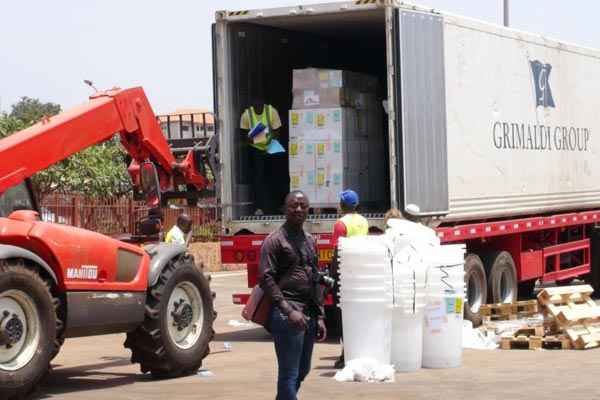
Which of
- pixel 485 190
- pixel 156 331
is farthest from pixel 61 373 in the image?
pixel 485 190

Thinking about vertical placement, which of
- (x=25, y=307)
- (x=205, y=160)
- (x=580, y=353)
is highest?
(x=205, y=160)

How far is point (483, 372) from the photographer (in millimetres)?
13438

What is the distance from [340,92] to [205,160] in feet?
6.45

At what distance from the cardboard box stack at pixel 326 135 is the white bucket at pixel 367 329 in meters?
4.16

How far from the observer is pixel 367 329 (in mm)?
12969

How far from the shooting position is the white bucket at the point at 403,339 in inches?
529

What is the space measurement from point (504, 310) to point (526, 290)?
492 cm

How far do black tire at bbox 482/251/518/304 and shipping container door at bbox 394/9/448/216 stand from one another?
229 cm

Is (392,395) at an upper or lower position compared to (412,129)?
lower

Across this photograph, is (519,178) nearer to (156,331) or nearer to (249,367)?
(249,367)

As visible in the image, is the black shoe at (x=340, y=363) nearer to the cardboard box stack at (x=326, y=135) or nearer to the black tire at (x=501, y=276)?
the cardboard box stack at (x=326, y=135)

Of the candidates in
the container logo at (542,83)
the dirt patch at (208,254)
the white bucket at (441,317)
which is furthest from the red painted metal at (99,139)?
the dirt patch at (208,254)

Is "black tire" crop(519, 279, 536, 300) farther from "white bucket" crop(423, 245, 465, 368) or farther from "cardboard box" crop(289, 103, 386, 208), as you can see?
"white bucket" crop(423, 245, 465, 368)

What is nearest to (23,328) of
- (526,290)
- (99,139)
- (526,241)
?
(99,139)
